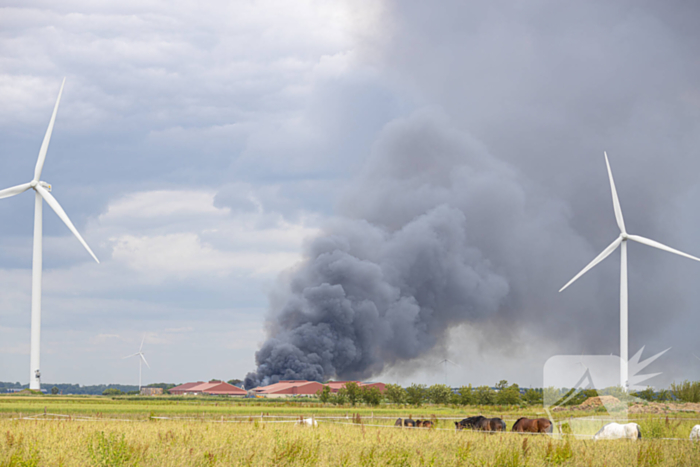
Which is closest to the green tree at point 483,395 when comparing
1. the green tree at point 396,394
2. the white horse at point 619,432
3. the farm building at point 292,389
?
the green tree at point 396,394

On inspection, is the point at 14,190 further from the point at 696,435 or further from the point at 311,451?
the point at 696,435

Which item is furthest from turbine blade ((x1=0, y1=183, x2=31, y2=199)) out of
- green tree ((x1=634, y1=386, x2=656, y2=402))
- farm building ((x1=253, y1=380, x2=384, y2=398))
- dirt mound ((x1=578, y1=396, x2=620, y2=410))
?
farm building ((x1=253, y1=380, x2=384, y2=398))

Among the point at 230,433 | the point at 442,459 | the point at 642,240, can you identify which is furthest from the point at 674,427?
the point at 642,240

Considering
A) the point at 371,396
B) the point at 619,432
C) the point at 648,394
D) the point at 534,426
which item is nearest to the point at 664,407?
the point at 648,394

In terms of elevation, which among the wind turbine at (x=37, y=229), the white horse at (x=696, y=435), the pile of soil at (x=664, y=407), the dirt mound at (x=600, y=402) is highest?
the wind turbine at (x=37, y=229)

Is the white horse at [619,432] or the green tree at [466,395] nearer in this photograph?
Answer: the white horse at [619,432]

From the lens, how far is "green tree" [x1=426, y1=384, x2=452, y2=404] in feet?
325

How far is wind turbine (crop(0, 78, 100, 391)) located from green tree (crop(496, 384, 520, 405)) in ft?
198

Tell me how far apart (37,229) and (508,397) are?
67.1m

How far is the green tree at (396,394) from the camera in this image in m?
101

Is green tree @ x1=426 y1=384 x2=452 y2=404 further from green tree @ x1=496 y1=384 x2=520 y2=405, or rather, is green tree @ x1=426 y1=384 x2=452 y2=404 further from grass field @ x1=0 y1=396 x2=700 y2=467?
grass field @ x1=0 y1=396 x2=700 y2=467

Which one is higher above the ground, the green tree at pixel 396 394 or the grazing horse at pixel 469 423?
the grazing horse at pixel 469 423

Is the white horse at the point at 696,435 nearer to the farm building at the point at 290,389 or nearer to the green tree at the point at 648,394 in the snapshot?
the green tree at the point at 648,394

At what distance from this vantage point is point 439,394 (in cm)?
9931
